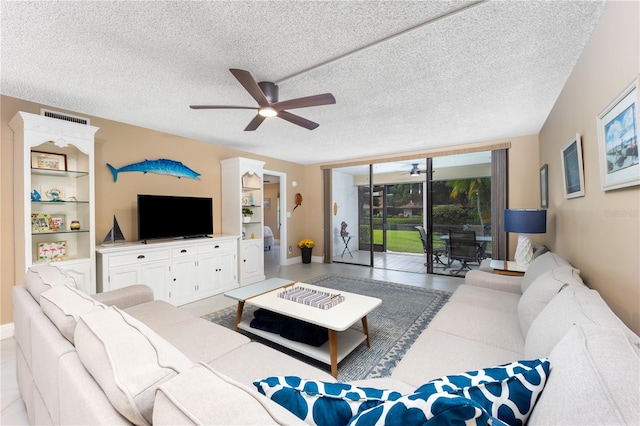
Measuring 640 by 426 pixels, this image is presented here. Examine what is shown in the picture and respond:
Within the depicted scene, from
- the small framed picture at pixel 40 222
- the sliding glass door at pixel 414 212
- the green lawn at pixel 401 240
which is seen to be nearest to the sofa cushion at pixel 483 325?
the sliding glass door at pixel 414 212

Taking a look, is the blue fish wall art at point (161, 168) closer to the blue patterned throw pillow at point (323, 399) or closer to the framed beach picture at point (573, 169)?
the blue patterned throw pillow at point (323, 399)

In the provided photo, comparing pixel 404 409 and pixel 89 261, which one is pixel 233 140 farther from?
pixel 404 409

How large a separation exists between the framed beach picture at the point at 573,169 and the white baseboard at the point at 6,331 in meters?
5.41

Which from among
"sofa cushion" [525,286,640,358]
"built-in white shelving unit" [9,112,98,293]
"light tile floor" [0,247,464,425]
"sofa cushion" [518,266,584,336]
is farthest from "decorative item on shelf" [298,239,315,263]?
"sofa cushion" [525,286,640,358]

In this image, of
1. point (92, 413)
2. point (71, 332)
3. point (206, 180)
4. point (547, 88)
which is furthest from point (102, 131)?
point (547, 88)

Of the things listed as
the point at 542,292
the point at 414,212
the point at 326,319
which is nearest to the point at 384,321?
the point at 326,319

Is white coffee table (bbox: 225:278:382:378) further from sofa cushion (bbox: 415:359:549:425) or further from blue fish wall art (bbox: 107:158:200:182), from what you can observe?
blue fish wall art (bbox: 107:158:200:182)

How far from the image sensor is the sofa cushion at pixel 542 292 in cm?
155

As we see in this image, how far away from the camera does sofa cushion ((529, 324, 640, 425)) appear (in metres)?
0.59

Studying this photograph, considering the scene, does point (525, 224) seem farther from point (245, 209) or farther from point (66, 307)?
point (245, 209)

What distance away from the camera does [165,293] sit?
346cm

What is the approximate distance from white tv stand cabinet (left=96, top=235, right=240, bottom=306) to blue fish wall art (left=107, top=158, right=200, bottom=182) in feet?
3.24

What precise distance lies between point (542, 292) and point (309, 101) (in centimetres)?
208

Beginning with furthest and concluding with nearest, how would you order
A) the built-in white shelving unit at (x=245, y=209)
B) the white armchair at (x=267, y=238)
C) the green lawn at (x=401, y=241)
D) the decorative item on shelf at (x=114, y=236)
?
the white armchair at (x=267, y=238) < the green lawn at (x=401, y=241) < the built-in white shelving unit at (x=245, y=209) < the decorative item on shelf at (x=114, y=236)
